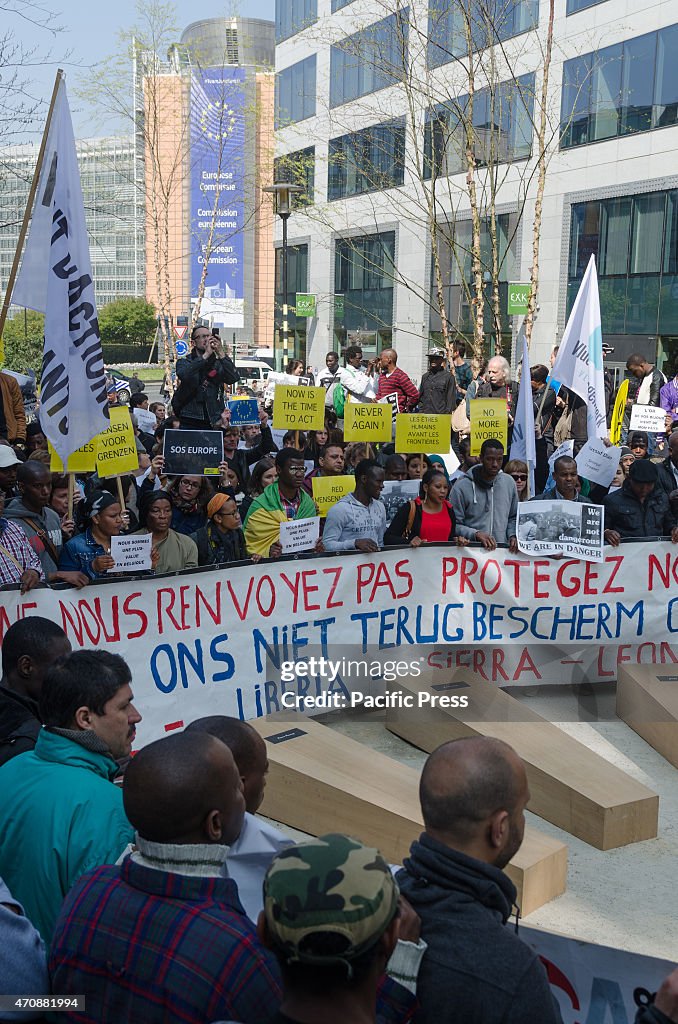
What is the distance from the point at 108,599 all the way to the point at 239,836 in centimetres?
362

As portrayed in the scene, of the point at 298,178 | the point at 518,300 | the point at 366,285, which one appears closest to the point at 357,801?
the point at 518,300

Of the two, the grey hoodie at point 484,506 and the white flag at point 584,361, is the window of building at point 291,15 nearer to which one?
the white flag at point 584,361

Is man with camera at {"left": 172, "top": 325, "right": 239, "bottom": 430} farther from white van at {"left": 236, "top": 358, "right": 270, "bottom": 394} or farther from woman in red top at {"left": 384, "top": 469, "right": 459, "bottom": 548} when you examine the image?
white van at {"left": 236, "top": 358, "right": 270, "bottom": 394}

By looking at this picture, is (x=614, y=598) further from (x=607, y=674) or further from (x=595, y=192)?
(x=595, y=192)

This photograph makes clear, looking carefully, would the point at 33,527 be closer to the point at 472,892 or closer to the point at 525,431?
the point at 525,431

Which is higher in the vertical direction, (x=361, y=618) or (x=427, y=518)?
(x=427, y=518)

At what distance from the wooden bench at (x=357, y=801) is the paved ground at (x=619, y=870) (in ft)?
0.49

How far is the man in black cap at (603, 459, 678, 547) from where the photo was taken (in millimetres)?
7754

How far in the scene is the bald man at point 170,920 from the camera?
2002 millimetres

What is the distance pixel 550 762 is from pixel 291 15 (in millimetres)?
39681

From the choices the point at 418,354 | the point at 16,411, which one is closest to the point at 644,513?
the point at 16,411

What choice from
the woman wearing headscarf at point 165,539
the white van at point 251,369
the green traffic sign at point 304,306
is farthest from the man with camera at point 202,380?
the white van at point 251,369

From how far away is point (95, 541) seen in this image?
6.28 m

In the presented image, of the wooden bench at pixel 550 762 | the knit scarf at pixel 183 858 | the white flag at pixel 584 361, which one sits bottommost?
the wooden bench at pixel 550 762
